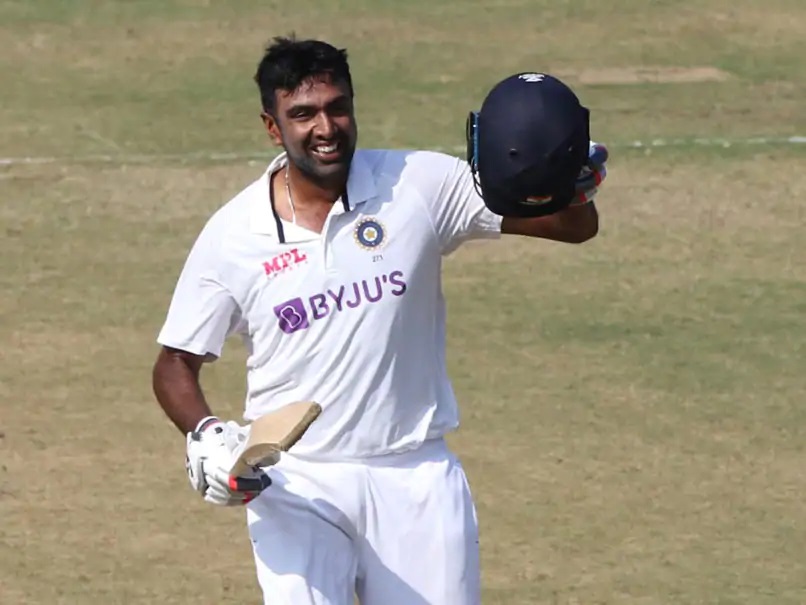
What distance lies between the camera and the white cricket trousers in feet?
19.9

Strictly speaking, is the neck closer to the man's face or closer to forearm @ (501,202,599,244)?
the man's face

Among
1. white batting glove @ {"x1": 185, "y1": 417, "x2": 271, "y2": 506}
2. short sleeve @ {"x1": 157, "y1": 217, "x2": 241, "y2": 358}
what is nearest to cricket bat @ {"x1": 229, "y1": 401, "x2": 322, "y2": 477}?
white batting glove @ {"x1": 185, "y1": 417, "x2": 271, "y2": 506}

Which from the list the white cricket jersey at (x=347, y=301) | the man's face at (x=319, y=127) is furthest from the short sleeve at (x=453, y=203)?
the man's face at (x=319, y=127)

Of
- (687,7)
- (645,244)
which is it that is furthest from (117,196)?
(687,7)

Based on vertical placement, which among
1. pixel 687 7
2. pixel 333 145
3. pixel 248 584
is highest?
pixel 333 145

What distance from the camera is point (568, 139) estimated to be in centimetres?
574

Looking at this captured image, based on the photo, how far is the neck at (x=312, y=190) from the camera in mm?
6184

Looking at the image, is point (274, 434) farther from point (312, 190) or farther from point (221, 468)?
point (312, 190)

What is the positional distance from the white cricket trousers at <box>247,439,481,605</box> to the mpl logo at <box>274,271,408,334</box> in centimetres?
45

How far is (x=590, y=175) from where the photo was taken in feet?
19.3

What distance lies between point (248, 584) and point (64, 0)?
33.4ft

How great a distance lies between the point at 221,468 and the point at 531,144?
1.32 m

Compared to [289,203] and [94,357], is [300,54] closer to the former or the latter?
[289,203]

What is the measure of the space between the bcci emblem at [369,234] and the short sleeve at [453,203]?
0.19 metres
